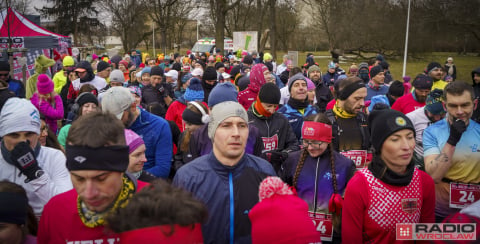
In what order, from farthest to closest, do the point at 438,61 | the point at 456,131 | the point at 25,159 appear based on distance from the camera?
the point at 438,61 < the point at 456,131 < the point at 25,159

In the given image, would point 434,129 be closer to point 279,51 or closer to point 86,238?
point 86,238

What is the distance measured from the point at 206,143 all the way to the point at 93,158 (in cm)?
211

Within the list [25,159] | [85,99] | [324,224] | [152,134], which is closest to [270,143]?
[324,224]

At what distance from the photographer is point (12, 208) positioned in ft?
7.64

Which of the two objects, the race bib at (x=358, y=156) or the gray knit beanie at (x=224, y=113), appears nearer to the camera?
the gray knit beanie at (x=224, y=113)

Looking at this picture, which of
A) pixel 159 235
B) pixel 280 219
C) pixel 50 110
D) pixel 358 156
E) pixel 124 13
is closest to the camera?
pixel 159 235

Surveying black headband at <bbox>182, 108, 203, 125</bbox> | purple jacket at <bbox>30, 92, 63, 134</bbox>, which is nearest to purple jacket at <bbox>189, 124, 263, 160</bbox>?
black headband at <bbox>182, 108, 203, 125</bbox>

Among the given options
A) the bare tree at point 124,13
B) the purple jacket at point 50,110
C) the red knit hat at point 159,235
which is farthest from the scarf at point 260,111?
the bare tree at point 124,13

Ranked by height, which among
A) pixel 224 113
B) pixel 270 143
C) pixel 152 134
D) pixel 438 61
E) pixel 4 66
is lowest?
pixel 270 143

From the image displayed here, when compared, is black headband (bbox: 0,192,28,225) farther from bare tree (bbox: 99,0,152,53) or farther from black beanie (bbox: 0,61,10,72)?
bare tree (bbox: 99,0,152,53)

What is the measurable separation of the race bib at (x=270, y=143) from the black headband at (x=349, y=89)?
0.95 m

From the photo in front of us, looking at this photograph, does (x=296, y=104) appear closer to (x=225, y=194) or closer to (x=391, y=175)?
(x=391, y=175)

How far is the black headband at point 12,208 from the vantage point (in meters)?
2.28

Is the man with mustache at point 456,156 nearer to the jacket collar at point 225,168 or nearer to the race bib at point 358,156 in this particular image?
the race bib at point 358,156
